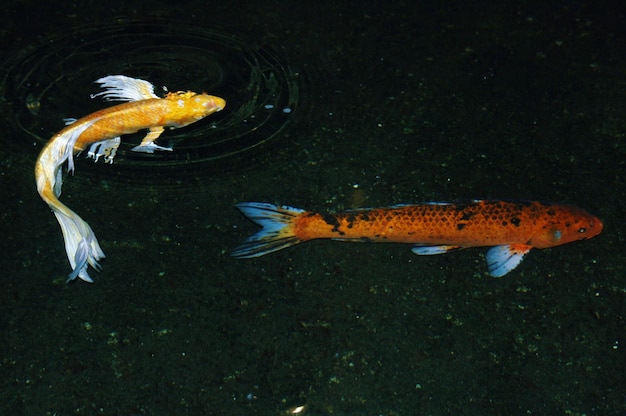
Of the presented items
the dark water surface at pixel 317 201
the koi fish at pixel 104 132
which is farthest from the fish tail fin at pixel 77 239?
the dark water surface at pixel 317 201

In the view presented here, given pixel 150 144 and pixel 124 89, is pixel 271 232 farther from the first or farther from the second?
pixel 124 89

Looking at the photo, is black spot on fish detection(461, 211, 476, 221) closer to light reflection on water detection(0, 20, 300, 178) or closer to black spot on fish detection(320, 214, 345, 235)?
black spot on fish detection(320, 214, 345, 235)

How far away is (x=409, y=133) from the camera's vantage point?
417 centimetres

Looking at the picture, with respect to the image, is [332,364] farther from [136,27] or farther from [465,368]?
[136,27]

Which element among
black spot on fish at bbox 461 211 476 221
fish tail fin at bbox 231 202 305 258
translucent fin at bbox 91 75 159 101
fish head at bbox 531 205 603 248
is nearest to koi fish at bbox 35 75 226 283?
translucent fin at bbox 91 75 159 101

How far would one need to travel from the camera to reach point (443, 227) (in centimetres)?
345

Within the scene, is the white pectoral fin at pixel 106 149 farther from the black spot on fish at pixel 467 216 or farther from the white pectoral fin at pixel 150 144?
the black spot on fish at pixel 467 216

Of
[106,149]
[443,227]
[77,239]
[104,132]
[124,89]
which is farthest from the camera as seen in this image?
[124,89]

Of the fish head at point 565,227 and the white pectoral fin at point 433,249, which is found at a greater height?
the fish head at point 565,227

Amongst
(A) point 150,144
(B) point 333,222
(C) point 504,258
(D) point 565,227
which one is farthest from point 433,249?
(A) point 150,144

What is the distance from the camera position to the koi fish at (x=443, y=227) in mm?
3457

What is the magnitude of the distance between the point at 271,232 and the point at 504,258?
1.17 m

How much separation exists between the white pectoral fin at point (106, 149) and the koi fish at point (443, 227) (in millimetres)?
910

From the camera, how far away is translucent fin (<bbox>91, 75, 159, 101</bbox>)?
4.11m
